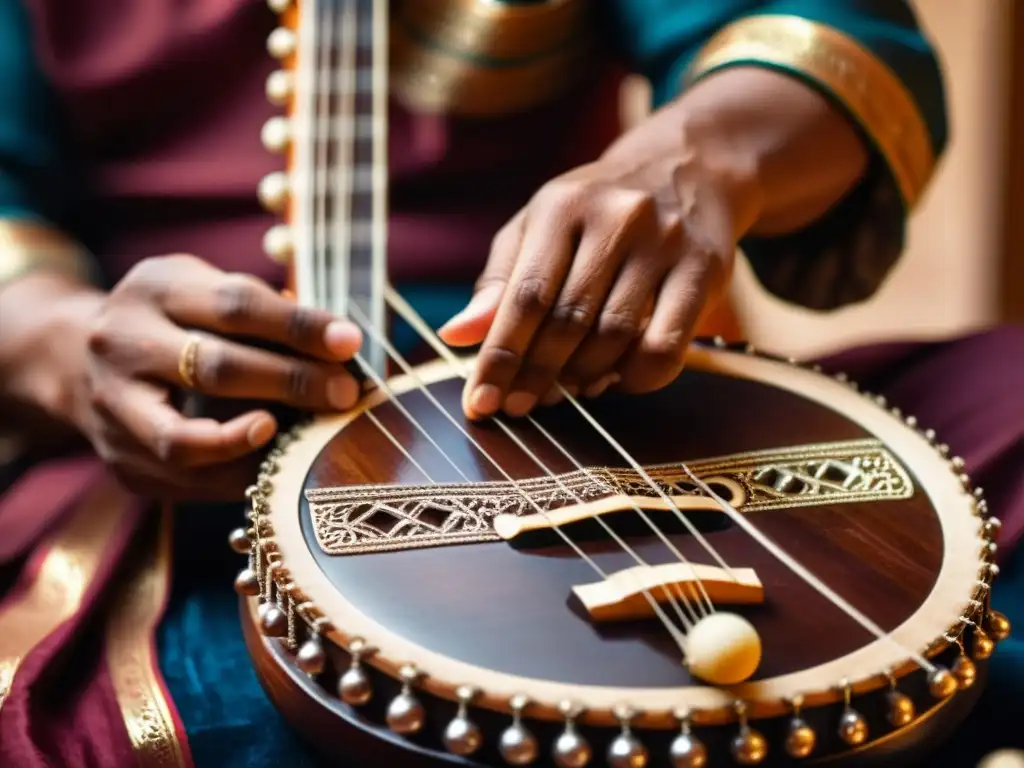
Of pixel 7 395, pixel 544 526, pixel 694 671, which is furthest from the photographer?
pixel 7 395

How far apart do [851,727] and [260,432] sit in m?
0.42

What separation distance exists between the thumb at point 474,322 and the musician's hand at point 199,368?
0.22 ft

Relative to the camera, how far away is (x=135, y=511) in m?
0.88

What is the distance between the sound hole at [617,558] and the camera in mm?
552

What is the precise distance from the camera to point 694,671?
1.73ft

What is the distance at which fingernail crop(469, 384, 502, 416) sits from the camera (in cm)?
73

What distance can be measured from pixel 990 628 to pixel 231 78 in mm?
889

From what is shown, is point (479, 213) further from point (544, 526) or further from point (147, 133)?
point (544, 526)

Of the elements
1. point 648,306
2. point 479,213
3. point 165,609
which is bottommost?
point 165,609

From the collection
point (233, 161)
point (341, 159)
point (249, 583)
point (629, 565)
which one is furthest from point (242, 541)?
point (233, 161)

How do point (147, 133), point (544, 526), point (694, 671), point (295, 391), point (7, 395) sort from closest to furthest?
point (694, 671)
point (544, 526)
point (295, 391)
point (7, 395)
point (147, 133)

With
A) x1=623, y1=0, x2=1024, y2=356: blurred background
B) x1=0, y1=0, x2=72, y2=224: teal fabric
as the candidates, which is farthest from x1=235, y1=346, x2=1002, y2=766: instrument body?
x1=623, y1=0, x2=1024, y2=356: blurred background

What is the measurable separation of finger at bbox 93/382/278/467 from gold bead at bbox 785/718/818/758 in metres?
0.40

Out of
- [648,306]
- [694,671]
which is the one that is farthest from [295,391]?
[694,671]
